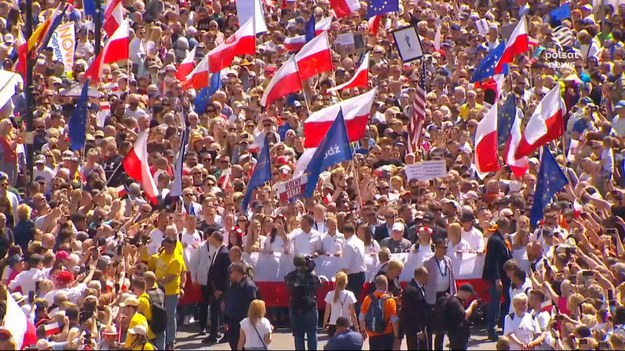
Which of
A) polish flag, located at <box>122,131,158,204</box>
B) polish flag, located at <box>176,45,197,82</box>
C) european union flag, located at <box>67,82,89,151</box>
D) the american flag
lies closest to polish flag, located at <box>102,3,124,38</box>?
polish flag, located at <box>176,45,197,82</box>

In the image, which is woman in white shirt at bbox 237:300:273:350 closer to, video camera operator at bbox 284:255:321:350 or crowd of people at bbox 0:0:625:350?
crowd of people at bbox 0:0:625:350

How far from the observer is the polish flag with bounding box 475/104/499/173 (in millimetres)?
30688

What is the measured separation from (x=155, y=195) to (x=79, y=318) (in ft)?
15.5

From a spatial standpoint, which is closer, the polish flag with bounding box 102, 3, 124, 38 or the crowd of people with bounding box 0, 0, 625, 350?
the crowd of people with bounding box 0, 0, 625, 350

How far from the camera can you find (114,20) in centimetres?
3609

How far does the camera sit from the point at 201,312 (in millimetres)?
28031

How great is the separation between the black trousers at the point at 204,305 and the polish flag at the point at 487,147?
511 centimetres

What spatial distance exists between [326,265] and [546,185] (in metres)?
3.27

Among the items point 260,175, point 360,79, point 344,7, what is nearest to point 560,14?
point 344,7

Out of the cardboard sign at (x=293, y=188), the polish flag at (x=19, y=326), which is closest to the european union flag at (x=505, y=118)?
the cardboard sign at (x=293, y=188)

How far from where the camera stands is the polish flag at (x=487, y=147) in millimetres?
30688

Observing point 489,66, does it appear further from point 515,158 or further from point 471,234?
point 471,234

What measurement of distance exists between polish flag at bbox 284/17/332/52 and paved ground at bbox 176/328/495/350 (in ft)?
33.0

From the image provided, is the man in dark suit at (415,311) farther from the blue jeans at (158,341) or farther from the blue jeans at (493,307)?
the blue jeans at (158,341)
